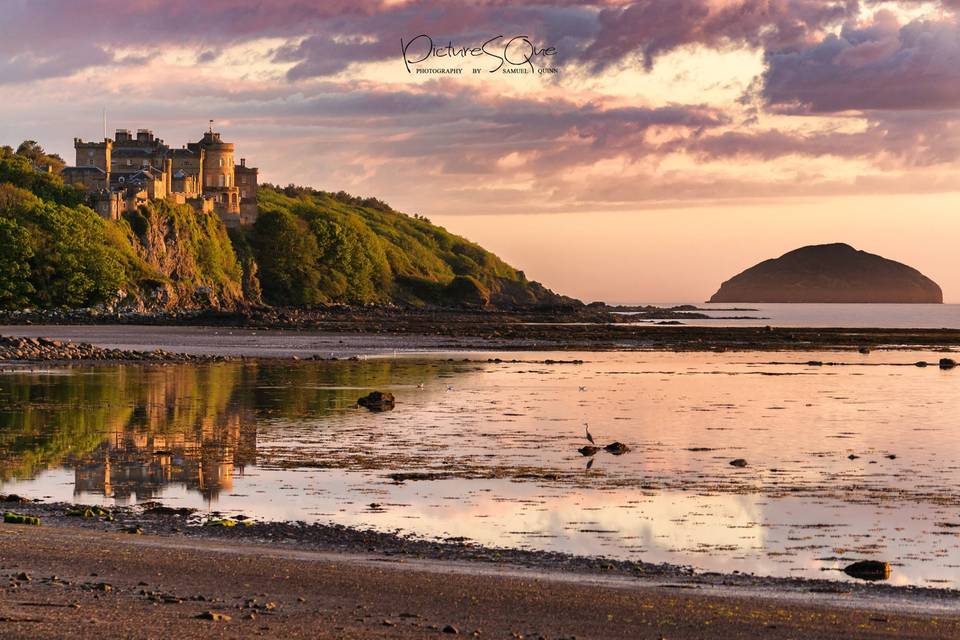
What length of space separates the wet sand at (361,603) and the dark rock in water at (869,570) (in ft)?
5.99

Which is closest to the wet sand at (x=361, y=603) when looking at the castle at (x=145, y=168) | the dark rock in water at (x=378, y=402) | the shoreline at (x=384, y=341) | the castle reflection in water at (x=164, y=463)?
the castle reflection in water at (x=164, y=463)

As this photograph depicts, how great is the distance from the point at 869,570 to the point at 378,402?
25.4 m

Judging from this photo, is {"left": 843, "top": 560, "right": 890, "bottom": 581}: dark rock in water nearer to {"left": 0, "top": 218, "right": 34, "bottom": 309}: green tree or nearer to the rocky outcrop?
the rocky outcrop

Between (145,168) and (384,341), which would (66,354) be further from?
(145,168)

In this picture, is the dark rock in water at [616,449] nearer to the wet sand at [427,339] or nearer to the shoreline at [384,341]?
the shoreline at [384,341]

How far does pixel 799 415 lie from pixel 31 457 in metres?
24.0

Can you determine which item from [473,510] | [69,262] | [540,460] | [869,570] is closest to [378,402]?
[540,460]

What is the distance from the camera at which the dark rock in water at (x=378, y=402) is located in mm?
40750

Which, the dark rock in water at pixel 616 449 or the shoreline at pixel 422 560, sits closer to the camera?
the shoreline at pixel 422 560

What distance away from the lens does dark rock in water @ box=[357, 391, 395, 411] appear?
4075cm

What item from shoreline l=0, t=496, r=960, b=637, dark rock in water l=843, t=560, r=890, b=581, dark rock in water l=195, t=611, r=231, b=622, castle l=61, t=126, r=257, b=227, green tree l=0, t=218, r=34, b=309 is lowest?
dark rock in water l=843, t=560, r=890, b=581

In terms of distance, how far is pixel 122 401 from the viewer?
1629 inches

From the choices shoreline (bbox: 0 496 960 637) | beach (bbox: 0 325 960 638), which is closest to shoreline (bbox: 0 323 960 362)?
beach (bbox: 0 325 960 638)

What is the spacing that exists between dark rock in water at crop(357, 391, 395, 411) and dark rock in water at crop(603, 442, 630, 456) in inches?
458
